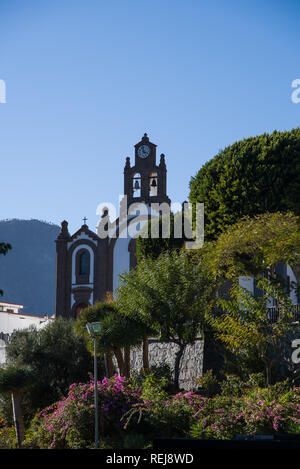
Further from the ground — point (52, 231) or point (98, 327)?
point (52, 231)

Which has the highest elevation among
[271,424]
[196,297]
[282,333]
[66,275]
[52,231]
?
[52,231]

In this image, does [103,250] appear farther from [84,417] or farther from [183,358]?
[84,417]

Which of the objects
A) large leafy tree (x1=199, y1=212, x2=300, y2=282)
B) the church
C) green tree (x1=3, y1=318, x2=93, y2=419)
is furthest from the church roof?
large leafy tree (x1=199, y1=212, x2=300, y2=282)

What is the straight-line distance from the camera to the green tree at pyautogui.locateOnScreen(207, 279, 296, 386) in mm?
18531

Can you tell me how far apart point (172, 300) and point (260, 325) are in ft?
13.8

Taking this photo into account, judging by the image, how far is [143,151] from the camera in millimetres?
48688

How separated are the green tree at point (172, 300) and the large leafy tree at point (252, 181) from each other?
3.36m

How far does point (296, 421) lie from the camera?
14422 millimetres

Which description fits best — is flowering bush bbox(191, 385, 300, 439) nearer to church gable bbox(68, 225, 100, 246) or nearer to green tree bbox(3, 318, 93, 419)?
green tree bbox(3, 318, 93, 419)

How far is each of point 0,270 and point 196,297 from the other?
154 m

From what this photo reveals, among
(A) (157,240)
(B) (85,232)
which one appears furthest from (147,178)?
(A) (157,240)

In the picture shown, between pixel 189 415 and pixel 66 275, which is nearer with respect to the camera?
pixel 189 415
